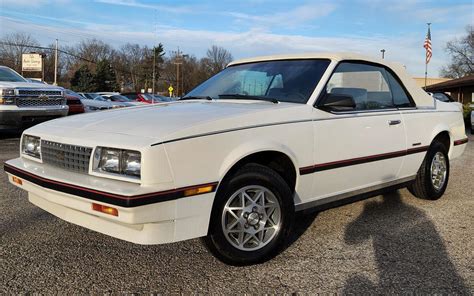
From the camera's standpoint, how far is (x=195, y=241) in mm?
3646

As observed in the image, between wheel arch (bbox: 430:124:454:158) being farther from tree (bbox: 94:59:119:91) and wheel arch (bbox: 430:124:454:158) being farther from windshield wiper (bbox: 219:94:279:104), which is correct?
tree (bbox: 94:59:119:91)

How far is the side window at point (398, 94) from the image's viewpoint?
→ 15.2 feet

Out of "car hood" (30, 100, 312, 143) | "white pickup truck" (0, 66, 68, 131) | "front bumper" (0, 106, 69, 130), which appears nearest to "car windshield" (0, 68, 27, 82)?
"white pickup truck" (0, 66, 68, 131)

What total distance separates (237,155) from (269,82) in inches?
51.2

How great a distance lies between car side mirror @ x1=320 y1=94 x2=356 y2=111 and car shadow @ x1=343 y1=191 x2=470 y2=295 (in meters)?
1.10

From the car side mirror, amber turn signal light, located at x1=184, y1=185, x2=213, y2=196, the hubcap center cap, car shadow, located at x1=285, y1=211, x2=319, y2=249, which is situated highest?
the car side mirror

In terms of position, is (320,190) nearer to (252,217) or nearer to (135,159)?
(252,217)

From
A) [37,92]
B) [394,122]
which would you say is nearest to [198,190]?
[394,122]

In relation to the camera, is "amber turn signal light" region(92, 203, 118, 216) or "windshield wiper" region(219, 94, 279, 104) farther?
"windshield wiper" region(219, 94, 279, 104)

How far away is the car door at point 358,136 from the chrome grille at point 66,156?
64.5 inches

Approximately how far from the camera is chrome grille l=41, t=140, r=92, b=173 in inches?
115

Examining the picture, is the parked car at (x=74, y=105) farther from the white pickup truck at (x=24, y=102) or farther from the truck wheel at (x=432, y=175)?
the truck wheel at (x=432, y=175)

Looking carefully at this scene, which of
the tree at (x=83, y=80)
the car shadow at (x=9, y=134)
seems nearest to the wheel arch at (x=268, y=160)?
the car shadow at (x=9, y=134)

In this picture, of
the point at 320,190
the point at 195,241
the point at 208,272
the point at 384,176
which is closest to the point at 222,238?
the point at 208,272
